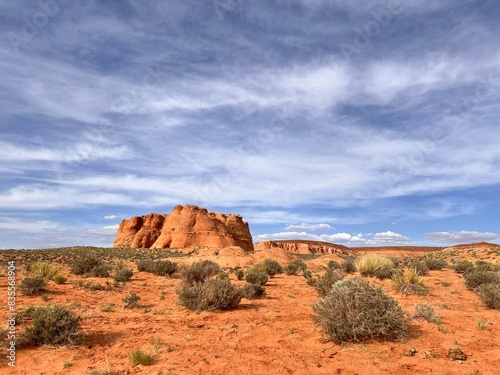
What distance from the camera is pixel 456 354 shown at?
6.64 metres

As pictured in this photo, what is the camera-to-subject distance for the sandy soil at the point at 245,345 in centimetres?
626

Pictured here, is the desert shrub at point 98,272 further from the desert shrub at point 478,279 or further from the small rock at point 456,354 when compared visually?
the desert shrub at point 478,279

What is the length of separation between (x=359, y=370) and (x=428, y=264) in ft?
75.8

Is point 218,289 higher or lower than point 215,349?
higher

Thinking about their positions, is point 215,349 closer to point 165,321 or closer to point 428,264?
point 165,321

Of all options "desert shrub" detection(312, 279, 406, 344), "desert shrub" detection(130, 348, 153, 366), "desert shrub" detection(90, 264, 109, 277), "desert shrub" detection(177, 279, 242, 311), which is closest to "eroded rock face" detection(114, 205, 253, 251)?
"desert shrub" detection(90, 264, 109, 277)

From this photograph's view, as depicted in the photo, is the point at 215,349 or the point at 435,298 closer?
the point at 215,349

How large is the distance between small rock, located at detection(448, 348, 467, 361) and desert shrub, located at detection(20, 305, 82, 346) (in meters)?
7.81

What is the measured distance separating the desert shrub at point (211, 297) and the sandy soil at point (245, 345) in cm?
33

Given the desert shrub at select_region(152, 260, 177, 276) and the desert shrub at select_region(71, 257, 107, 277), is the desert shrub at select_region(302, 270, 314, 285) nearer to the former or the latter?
the desert shrub at select_region(152, 260, 177, 276)

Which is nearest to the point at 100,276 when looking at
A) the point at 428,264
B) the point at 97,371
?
the point at 97,371

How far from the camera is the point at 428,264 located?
25.9 m

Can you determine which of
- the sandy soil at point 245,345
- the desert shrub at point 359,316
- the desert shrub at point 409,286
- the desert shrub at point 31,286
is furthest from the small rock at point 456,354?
the desert shrub at point 31,286

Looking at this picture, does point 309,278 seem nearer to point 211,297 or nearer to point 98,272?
point 211,297
